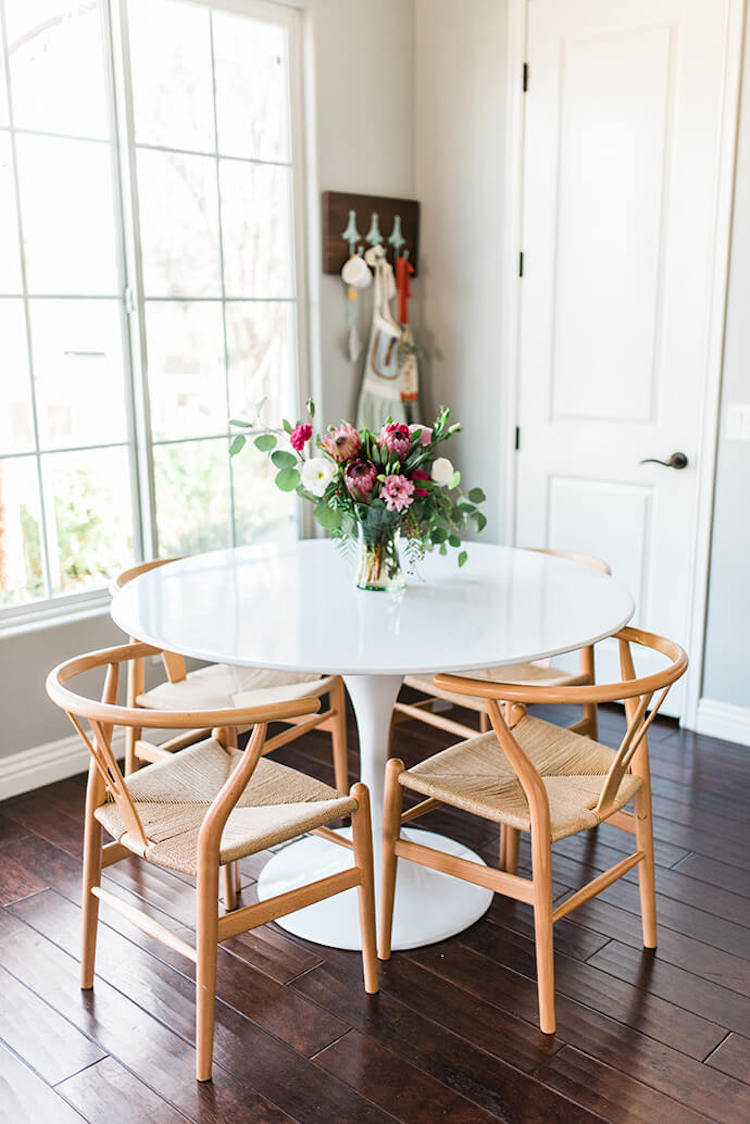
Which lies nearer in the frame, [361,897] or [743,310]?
[361,897]

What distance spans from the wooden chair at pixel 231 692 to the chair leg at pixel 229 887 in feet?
0.96

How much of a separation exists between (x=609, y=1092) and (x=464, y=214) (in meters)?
3.03

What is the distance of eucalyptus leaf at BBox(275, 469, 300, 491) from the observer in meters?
2.20

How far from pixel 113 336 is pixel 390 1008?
214 cm

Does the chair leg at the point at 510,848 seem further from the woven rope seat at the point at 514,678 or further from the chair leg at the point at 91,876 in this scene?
the chair leg at the point at 91,876

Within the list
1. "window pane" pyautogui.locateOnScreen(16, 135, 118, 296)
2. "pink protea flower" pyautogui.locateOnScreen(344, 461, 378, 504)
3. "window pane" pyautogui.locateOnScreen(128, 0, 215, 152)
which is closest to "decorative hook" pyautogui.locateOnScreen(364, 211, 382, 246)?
"window pane" pyautogui.locateOnScreen(128, 0, 215, 152)

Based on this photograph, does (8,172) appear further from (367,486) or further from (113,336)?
(367,486)

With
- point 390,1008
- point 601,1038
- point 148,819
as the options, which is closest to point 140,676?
point 148,819

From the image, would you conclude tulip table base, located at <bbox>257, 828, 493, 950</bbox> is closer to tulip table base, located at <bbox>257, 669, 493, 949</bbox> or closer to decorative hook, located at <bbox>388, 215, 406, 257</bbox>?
tulip table base, located at <bbox>257, 669, 493, 949</bbox>

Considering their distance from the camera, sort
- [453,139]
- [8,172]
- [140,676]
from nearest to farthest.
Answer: [140,676] → [8,172] → [453,139]

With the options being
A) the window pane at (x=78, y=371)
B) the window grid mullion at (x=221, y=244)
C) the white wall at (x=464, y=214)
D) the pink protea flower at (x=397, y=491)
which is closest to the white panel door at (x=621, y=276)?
the white wall at (x=464, y=214)

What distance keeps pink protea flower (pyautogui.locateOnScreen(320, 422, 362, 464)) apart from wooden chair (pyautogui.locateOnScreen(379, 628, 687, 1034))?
53cm

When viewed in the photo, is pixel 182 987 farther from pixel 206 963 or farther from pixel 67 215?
pixel 67 215

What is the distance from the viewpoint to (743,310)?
3.17 metres
